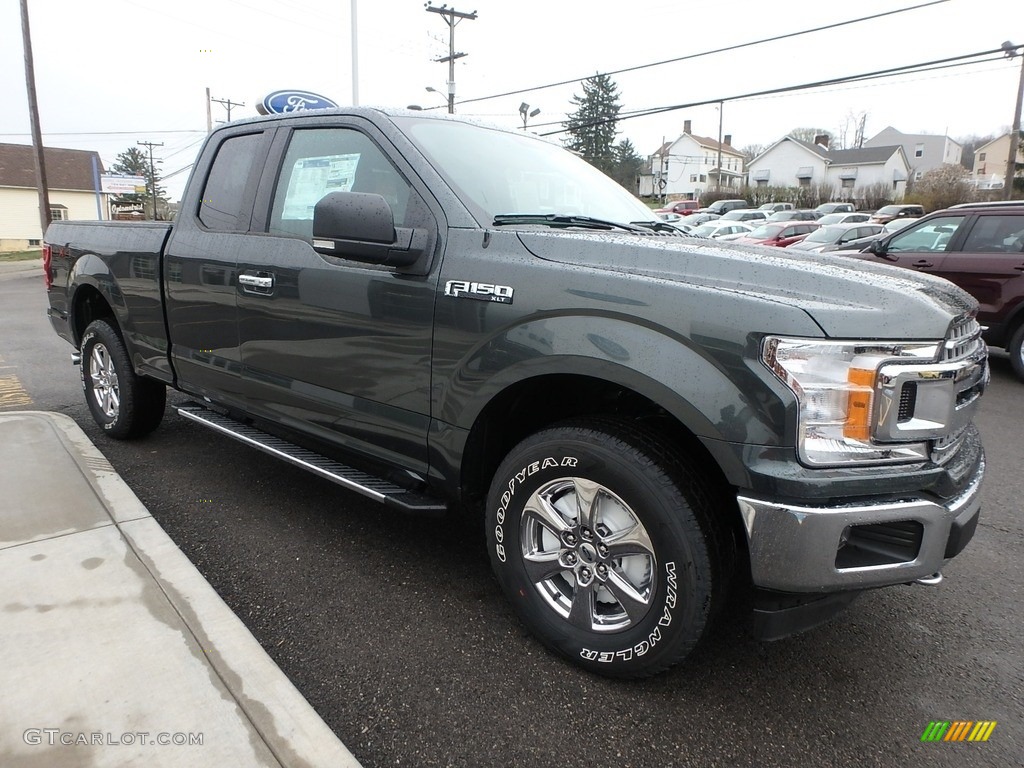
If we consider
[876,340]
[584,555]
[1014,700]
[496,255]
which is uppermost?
[496,255]

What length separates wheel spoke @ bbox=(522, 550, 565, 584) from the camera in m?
2.46

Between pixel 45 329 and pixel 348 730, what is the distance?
10421 mm

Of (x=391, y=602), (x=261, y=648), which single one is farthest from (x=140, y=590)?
(x=391, y=602)

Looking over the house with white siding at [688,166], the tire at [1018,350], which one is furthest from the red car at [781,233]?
the house with white siding at [688,166]

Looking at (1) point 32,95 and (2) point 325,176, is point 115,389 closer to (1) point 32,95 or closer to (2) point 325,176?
(2) point 325,176

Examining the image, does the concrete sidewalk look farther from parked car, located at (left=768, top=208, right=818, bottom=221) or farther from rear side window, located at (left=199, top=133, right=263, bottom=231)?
parked car, located at (left=768, top=208, right=818, bottom=221)

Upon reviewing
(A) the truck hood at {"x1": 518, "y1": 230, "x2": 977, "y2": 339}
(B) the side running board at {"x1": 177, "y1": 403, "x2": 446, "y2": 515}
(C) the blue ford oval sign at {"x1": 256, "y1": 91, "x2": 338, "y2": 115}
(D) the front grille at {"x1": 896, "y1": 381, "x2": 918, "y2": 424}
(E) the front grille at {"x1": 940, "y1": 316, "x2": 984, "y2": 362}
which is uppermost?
(C) the blue ford oval sign at {"x1": 256, "y1": 91, "x2": 338, "y2": 115}

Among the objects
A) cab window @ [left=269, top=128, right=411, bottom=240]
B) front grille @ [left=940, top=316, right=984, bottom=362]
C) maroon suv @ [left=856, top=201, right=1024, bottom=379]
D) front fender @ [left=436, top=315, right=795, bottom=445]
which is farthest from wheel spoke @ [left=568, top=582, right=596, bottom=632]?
maroon suv @ [left=856, top=201, right=1024, bottom=379]

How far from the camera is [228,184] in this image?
3.81 m

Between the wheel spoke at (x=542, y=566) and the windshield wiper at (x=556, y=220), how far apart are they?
125cm

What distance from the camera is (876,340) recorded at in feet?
6.35

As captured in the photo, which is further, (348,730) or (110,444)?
(110,444)

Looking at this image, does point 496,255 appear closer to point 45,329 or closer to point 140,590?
point 140,590

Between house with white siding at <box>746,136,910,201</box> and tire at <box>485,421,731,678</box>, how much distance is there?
6934cm
